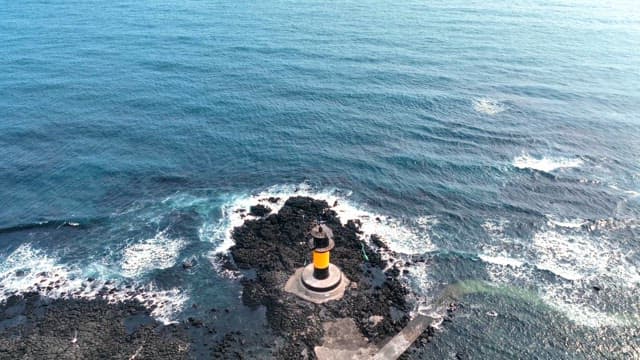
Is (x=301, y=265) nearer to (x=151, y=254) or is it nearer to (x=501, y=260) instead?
(x=151, y=254)

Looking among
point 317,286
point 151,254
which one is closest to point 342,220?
point 317,286

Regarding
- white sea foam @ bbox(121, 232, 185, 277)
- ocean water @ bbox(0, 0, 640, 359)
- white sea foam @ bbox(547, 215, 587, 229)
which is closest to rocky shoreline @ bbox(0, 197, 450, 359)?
ocean water @ bbox(0, 0, 640, 359)

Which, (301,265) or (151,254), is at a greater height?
(301,265)

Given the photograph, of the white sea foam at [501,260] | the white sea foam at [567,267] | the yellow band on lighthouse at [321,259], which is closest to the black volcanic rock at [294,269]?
the yellow band on lighthouse at [321,259]

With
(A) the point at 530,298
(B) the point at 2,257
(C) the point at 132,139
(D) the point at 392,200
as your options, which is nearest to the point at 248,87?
(C) the point at 132,139

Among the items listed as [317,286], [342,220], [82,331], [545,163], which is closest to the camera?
[82,331]

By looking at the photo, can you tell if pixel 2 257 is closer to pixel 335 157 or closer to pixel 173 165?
pixel 173 165
